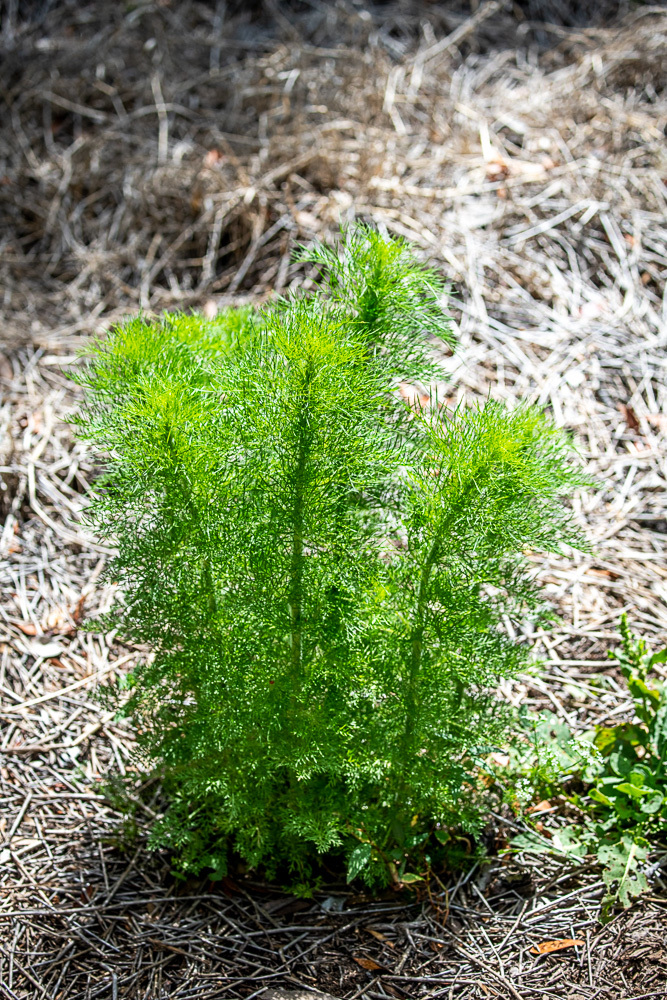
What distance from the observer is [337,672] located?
1.92m

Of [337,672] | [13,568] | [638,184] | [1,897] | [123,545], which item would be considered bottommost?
[1,897]

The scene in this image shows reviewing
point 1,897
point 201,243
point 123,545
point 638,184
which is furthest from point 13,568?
point 638,184

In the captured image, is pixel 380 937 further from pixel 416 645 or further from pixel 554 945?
pixel 416 645

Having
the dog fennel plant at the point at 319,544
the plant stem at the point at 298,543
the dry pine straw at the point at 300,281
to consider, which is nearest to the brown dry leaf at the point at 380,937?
the dry pine straw at the point at 300,281

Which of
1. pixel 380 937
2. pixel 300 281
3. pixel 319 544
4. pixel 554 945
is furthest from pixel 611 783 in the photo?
pixel 300 281

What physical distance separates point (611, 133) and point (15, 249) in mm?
3029

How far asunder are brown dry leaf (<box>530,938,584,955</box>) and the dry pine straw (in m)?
0.02

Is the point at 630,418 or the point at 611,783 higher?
the point at 630,418

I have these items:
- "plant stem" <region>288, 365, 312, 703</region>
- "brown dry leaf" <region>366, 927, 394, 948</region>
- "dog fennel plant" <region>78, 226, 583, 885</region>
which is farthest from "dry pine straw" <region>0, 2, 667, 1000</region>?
"plant stem" <region>288, 365, 312, 703</region>

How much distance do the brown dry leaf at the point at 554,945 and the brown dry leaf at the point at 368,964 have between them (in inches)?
14.4

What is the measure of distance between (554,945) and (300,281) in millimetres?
2749

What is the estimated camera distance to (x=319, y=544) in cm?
185

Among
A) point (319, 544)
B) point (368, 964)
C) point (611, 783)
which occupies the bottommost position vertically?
point (368, 964)

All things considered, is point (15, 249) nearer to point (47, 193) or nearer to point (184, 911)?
point (47, 193)
